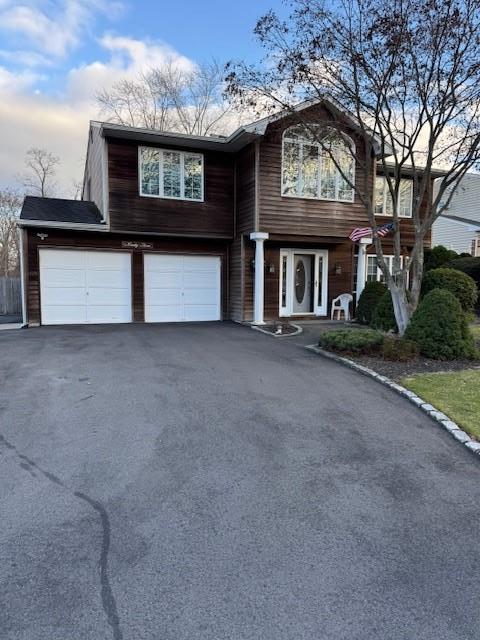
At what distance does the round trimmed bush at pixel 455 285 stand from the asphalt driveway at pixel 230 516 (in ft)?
21.3

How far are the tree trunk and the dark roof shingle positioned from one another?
805cm

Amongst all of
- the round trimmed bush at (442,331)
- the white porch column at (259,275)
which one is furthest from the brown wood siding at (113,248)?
the round trimmed bush at (442,331)

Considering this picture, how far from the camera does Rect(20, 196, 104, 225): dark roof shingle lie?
40.5 feet

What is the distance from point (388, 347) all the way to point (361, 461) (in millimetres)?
4151

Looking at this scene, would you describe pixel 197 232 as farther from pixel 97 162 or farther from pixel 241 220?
pixel 97 162

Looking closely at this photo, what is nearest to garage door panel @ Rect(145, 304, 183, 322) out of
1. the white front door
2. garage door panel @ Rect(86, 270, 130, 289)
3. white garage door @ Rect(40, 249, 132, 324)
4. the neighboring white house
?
white garage door @ Rect(40, 249, 132, 324)

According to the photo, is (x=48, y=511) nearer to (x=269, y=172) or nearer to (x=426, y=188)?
(x=426, y=188)

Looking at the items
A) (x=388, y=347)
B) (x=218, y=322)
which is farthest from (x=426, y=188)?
(x=218, y=322)

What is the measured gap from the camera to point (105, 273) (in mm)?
13242

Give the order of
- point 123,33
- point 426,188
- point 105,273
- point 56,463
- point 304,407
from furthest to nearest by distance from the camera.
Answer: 1. point 123,33
2. point 105,273
3. point 426,188
4. point 304,407
5. point 56,463


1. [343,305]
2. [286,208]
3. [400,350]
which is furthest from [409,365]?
[343,305]

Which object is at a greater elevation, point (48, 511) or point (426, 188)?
point (426, 188)

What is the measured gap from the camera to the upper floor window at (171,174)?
42.2 ft

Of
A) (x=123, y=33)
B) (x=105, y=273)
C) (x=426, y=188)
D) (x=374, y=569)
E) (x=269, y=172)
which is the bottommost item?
(x=374, y=569)
